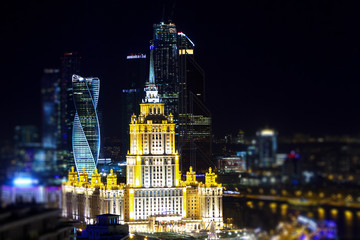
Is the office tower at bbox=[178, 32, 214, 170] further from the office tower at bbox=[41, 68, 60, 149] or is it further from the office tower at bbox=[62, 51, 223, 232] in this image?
the office tower at bbox=[41, 68, 60, 149]

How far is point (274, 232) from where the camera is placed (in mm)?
14906

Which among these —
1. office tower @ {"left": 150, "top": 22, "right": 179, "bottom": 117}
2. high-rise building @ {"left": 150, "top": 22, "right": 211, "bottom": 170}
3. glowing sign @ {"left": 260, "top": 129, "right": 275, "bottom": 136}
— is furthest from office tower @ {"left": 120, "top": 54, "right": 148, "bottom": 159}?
glowing sign @ {"left": 260, "top": 129, "right": 275, "bottom": 136}

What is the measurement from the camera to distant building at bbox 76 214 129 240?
31.8m

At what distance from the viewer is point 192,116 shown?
4469cm

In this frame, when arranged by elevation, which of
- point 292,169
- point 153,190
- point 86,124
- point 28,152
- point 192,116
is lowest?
point 153,190

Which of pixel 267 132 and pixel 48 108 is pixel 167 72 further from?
pixel 267 132

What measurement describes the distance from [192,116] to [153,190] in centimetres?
596

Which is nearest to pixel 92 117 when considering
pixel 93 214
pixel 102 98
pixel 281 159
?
pixel 102 98

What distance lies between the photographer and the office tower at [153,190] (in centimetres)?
3938

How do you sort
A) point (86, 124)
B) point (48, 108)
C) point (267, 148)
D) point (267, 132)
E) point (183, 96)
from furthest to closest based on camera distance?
point (86, 124) → point (183, 96) → point (48, 108) → point (267, 132) → point (267, 148)

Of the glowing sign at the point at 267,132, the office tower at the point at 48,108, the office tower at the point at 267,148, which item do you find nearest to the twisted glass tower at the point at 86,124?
the office tower at the point at 48,108

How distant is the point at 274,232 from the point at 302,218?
760 millimetres

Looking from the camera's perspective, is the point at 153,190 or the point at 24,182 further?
the point at 153,190

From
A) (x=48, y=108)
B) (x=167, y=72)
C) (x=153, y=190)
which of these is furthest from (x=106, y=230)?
(x=48, y=108)
